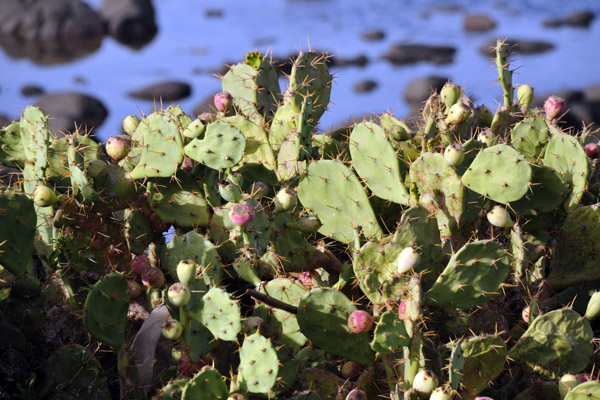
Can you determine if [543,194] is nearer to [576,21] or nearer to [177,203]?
[177,203]

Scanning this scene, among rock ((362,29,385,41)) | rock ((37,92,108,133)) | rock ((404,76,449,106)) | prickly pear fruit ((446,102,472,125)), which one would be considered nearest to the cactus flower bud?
prickly pear fruit ((446,102,472,125))

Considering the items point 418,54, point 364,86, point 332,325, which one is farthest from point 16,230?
point 418,54

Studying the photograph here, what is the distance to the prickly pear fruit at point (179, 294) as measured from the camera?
1.47 meters

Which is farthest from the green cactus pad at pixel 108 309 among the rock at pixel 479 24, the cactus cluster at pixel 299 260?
the rock at pixel 479 24

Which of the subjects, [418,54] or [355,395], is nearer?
[355,395]

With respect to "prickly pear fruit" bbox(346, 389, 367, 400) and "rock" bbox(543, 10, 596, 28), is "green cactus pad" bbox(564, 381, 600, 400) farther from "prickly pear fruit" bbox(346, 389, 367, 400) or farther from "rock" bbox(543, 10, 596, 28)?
"rock" bbox(543, 10, 596, 28)

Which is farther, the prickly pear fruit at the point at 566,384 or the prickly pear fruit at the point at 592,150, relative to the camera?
the prickly pear fruit at the point at 592,150

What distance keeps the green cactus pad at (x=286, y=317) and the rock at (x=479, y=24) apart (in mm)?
23107

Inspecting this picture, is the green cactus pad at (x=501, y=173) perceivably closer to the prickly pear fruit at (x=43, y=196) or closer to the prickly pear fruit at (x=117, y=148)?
the prickly pear fruit at (x=117, y=148)

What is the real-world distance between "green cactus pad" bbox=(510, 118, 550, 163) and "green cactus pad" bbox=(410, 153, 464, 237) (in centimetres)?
35

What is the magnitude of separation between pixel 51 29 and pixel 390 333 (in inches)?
904

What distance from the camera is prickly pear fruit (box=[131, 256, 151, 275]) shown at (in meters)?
1.78

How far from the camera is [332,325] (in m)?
1.60

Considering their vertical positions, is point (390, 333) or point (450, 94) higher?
point (450, 94)
